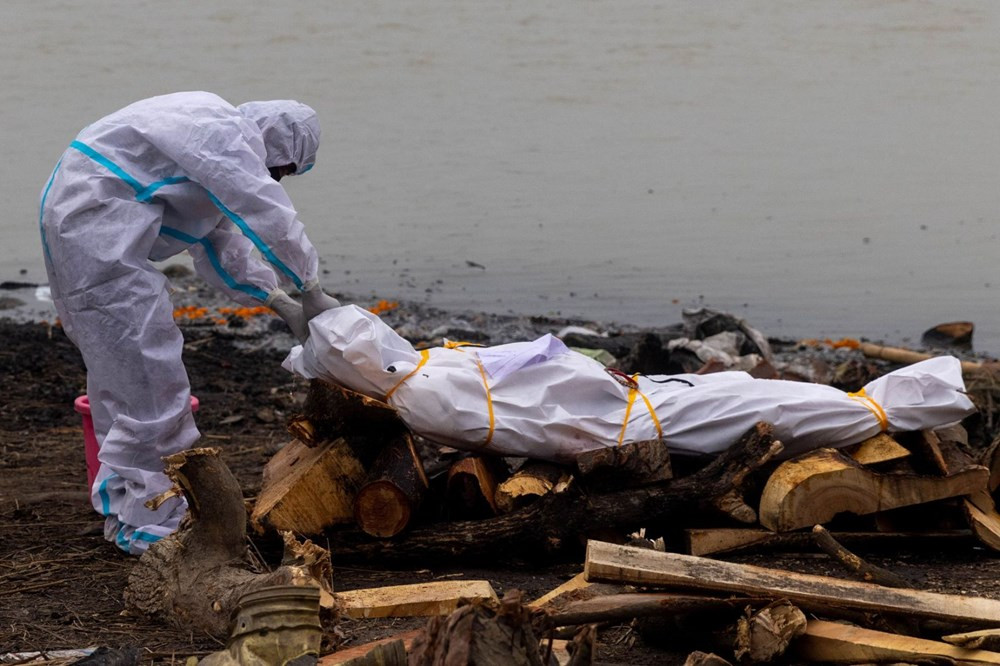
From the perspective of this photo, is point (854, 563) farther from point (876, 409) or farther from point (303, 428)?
point (303, 428)

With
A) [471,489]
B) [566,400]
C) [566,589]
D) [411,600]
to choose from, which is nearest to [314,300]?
[471,489]

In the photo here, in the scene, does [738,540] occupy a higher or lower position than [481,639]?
lower

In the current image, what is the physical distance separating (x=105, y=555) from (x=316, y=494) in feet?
3.38

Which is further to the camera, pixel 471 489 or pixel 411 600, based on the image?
pixel 471 489

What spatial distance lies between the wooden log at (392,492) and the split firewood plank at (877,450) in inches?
68.9

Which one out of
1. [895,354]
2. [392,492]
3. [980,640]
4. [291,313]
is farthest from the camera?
[895,354]

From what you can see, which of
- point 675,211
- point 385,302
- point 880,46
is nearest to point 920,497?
point 385,302

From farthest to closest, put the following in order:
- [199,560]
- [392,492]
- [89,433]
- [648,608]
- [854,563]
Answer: [89,433]
[392,492]
[199,560]
[854,563]
[648,608]

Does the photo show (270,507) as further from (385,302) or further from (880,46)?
(880,46)

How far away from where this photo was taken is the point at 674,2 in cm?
2328

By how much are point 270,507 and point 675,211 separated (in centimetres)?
1173

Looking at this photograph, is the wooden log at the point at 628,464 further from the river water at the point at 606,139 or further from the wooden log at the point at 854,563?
the river water at the point at 606,139

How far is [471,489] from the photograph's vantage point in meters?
4.71

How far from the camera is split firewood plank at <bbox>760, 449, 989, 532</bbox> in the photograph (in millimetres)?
4586
